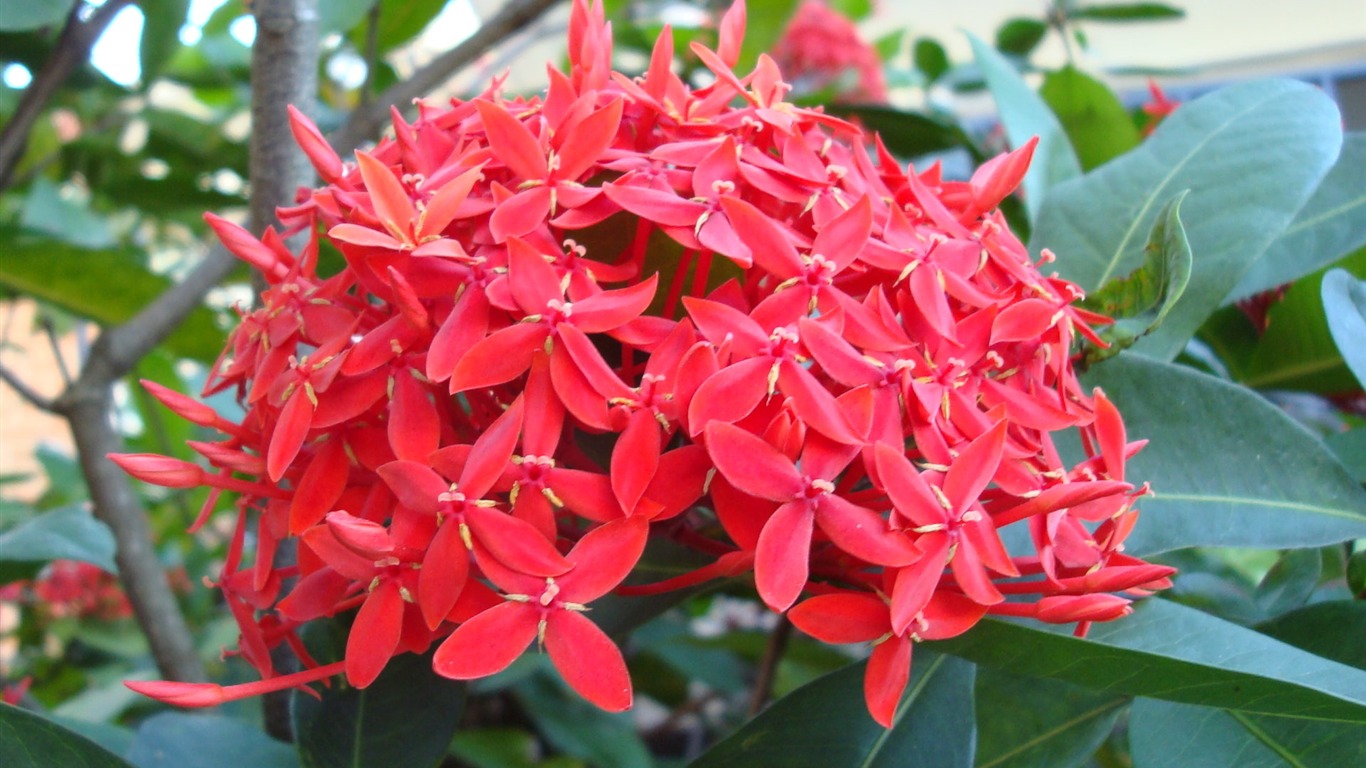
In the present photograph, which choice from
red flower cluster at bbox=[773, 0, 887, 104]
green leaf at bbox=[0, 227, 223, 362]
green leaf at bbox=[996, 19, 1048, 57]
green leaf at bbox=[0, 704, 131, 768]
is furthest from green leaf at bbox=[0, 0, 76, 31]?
red flower cluster at bbox=[773, 0, 887, 104]

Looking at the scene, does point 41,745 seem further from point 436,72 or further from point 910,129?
point 910,129

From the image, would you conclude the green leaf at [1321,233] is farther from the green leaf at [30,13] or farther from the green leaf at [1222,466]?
the green leaf at [30,13]

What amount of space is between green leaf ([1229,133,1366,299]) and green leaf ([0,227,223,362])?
0.91 meters

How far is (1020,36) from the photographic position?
1.33m

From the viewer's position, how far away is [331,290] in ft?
1.46

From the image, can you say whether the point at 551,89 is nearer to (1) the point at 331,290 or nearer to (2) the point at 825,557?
(1) the point at 331,290

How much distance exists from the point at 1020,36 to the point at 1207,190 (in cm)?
79

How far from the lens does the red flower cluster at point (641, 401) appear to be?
0.36 meters

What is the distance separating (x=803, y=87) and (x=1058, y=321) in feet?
4.98

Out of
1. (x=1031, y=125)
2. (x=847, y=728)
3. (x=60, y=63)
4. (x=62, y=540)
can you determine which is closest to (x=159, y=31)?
(x=60, y=63)

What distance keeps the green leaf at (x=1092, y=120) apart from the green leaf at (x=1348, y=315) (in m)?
0.36

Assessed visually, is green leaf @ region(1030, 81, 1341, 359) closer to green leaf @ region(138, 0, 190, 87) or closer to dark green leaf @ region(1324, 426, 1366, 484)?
dark green leaf @ region(1324, 426, 1366, 484)

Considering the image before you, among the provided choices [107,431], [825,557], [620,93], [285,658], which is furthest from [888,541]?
[107,431]

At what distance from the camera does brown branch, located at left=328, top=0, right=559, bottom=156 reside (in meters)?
0.87
